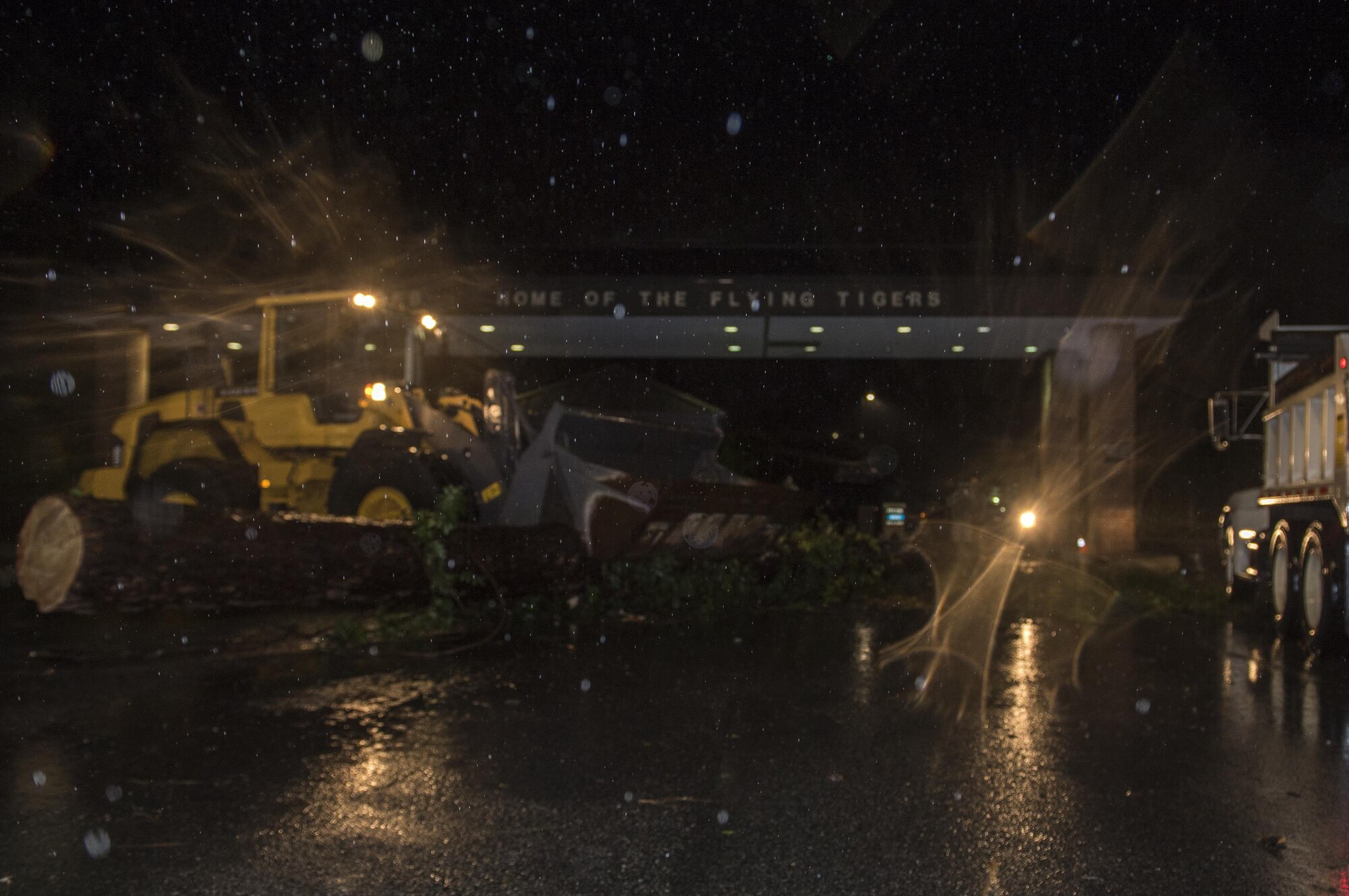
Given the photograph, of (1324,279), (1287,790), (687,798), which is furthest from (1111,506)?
(687,798)

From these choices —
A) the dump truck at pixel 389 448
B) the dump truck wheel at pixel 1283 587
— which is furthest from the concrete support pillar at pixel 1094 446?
the dump truck at pixel 389 448

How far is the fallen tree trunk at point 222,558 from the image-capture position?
24.6ft

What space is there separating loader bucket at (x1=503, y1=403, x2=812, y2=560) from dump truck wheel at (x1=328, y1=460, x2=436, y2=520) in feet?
3.55

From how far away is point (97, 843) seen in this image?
393 centimetres

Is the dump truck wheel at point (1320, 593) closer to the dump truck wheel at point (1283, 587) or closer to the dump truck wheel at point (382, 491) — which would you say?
the dump truck wheel at point (1283, 587)

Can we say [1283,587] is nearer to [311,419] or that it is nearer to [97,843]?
[311,419]

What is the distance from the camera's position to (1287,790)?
482 centimetres

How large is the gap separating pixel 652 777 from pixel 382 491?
6277 millimetres

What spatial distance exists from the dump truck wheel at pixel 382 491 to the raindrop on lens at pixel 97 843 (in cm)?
595

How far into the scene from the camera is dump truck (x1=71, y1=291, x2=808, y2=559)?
34.2ft

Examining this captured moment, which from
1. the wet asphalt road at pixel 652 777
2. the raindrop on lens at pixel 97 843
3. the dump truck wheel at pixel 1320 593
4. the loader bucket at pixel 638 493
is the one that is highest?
the loader bucket at pixel 638 493

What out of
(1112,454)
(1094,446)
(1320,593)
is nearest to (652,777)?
(1320,593)

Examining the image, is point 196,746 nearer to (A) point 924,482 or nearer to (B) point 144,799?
(B) point 144,799

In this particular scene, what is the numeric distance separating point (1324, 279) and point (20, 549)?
796 inches
